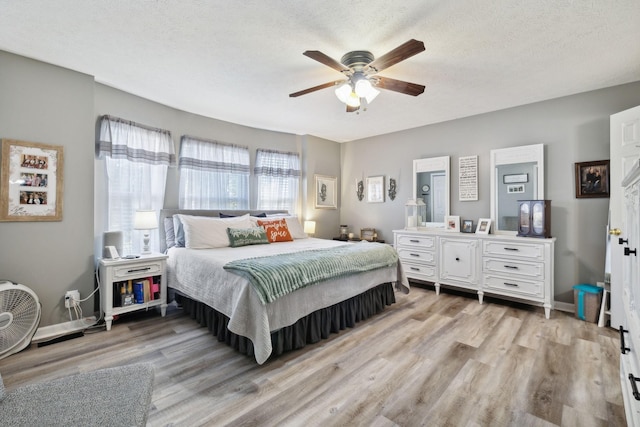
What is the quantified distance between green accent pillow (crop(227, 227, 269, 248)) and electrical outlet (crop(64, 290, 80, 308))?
150 cm

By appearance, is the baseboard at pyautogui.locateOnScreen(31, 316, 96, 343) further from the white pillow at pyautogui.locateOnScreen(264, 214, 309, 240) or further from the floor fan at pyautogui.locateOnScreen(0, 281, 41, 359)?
the white pillow at pyautogui.locateOnScreen(264, 214, 309, 240)

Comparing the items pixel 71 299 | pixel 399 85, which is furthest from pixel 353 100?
pixel 71 299

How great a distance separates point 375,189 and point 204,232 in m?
3.04

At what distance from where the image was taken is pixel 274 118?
4.13 m

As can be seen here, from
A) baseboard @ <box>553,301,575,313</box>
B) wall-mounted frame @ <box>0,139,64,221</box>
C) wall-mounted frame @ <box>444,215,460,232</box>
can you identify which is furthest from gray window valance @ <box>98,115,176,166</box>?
baseboard @ <box>553,301,575,313</box>

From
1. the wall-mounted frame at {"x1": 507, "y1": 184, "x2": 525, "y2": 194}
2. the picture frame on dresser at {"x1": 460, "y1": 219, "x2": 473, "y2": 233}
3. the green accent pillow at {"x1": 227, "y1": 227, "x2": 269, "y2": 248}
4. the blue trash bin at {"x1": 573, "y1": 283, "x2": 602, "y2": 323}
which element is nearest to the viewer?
the blue trash bin at {"x1": 573, "y1": 283, "x2": 602, "y2": 323}

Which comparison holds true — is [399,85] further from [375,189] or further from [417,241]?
[375,189]

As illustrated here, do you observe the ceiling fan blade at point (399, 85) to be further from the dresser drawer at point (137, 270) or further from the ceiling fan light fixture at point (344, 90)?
the dresser drawer at point (137, 270)

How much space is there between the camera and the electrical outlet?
2677 millimetres

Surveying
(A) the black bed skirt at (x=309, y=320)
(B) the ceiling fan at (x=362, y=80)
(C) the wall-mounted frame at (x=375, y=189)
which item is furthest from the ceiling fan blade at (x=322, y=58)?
(C) the wall-mounted frame at (x=375, y=189)

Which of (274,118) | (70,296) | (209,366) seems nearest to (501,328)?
(209,366)

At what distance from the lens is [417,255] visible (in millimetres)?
Answer: 4191

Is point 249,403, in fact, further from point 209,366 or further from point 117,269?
point 117,269

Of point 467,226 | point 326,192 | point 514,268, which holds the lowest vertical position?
point 514,268
